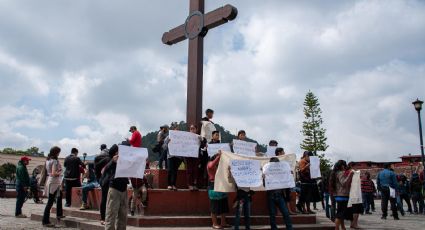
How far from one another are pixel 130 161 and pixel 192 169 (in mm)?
2997

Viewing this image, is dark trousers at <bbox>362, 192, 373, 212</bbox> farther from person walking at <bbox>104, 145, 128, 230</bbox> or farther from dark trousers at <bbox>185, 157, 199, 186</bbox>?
person walking at <bbox>104, 145, 128, 230</bbox>

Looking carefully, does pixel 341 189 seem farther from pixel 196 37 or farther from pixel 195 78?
pixel 196 37

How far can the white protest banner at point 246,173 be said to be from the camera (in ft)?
27.1

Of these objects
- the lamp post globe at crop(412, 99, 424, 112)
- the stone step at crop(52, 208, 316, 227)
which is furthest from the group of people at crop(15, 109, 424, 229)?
the lamp post globe at crop(412, 99, 424, 112)

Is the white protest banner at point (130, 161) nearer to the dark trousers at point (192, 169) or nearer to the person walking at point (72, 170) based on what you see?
the dark trousers at point (192, 169)

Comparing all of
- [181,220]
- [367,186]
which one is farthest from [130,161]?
[367,186]

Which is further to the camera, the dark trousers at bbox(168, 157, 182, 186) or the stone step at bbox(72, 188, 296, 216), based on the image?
the dark trousers at bbox(168, 157, 182, 186)

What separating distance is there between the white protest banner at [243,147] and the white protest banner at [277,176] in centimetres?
121

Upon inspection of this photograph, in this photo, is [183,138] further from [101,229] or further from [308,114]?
[308,114]

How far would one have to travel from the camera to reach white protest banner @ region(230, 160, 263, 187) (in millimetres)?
8262

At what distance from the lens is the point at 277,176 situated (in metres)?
8.55

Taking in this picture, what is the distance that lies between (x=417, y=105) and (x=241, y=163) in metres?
12.7

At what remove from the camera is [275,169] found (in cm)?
860

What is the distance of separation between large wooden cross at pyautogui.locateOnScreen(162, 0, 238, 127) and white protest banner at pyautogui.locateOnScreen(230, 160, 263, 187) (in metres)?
3.11
